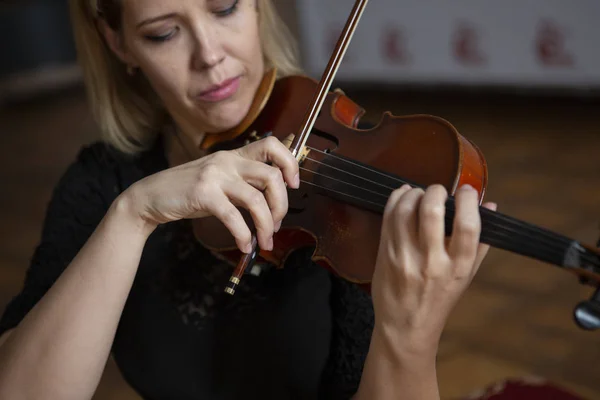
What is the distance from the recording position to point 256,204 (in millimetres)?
746

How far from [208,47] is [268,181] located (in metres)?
0.26

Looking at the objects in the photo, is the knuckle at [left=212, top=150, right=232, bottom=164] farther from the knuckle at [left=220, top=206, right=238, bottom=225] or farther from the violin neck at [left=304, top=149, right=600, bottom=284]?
the violin neck at [left=304, top=149, right=600, bottom=284]

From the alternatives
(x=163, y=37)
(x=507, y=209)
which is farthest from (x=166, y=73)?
(x=507, y=209)

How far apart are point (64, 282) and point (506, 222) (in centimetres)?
52

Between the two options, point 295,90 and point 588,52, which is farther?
point 588,52

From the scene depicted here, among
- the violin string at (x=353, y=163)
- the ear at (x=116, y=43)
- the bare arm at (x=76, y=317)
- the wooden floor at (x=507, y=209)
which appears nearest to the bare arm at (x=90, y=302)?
the bare arm at (x=76, y=317)

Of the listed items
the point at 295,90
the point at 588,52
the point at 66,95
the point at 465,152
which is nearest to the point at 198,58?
the point at 295,90

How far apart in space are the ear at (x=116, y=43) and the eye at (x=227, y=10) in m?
0.19

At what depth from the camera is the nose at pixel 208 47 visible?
0.91 m

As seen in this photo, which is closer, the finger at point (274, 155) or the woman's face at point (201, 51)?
the finger at point (274, 155)

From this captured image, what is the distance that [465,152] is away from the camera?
2.52 feet

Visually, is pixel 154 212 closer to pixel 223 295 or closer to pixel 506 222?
pixel 223 295

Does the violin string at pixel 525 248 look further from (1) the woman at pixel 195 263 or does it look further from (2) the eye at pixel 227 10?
(2) the eye at pixel 227 10

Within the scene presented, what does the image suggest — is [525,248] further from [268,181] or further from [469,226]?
[268,181]
